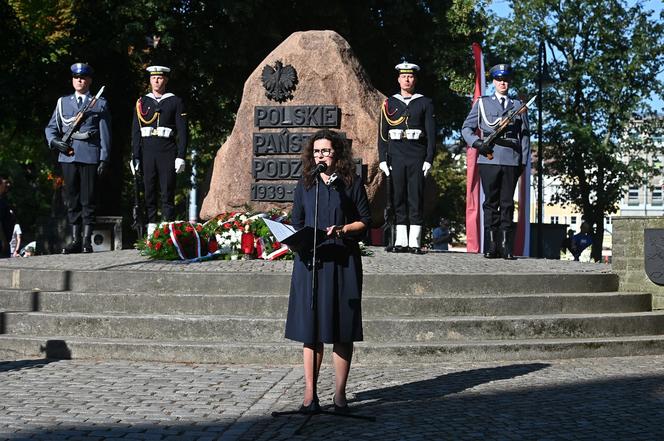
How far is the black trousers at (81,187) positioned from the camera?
1395cm

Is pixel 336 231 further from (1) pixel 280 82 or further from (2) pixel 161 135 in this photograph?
(1) pixel 280 82

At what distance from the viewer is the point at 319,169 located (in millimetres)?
7160

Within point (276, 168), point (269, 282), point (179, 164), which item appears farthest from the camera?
point (276, 168)

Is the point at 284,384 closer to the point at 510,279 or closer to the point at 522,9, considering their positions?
the point at 510,279

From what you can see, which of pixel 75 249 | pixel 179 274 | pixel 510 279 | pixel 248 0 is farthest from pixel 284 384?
pixel 248 0

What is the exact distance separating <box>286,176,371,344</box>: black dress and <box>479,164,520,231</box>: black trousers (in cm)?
594

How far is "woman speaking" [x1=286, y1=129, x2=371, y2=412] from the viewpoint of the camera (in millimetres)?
7070

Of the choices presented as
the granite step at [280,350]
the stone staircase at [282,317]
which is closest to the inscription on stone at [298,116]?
the stone staircase at [282,317]

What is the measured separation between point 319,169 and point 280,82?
27.2 ft

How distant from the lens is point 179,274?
35.3ft

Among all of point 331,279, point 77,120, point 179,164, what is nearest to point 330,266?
point 331,279

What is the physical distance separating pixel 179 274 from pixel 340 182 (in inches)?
153

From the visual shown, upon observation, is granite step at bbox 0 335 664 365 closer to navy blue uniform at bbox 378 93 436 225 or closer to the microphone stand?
the microphone stand

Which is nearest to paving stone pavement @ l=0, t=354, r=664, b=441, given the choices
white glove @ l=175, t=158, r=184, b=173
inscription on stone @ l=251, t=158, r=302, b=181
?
white glove @ l=175, t=158, r=184, b=173
